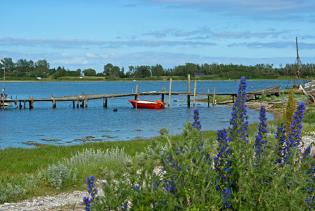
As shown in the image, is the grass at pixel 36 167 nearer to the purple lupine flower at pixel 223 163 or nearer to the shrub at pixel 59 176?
the shrub at pixel 59 176

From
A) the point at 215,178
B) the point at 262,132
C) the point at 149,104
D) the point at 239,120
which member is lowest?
the point at 149,104

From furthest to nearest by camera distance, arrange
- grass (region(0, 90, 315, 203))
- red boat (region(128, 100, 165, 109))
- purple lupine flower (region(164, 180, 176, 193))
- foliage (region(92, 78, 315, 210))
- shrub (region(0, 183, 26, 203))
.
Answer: red boat (region(128, 100, 165, 109))
grass (region(0, 90, 315, 203))
shrub (region(0, 183, 26, 203))
purple lupine flower (region(164, 180, 176, 193))
foliage (region(92, 78, 315, 210))

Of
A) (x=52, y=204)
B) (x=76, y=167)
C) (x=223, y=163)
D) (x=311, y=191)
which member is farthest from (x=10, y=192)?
(x=311, y=191)

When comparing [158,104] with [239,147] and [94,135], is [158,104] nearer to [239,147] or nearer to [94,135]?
[94,135]

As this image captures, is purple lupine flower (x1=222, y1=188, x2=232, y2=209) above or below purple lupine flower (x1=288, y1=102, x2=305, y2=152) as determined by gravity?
below

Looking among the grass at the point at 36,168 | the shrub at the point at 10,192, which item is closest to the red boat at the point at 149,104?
the grass at the point at 36,168

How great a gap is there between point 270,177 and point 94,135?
121ft

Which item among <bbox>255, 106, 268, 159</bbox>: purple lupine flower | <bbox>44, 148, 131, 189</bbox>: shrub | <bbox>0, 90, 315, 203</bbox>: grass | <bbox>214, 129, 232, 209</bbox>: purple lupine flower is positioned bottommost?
<bbox>0, 90, 315, 203</bbox>: grass

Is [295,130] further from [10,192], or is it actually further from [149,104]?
[149,104]

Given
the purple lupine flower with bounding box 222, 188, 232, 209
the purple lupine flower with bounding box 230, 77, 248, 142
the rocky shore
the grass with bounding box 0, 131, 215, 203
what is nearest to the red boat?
the grass with bounding box 0, 131, 215, 203

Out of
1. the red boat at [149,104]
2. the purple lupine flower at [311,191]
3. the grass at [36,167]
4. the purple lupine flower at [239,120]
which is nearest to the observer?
the purple lupine flower at [311,191]

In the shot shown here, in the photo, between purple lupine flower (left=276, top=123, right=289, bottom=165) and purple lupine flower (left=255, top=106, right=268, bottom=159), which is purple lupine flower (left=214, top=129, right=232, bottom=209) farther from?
purple lupine flower (left=276, top=123, right=289, bottom=165)

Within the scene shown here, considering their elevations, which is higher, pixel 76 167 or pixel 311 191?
pixel 311 191

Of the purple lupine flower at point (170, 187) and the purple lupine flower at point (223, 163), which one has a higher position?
the purple lupine flower at point (223, 163)
